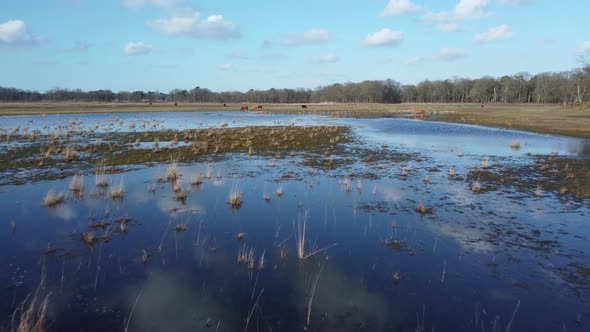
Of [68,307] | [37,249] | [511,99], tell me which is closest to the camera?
[68,307]

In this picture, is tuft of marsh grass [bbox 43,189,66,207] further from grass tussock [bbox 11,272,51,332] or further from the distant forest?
the distant forest

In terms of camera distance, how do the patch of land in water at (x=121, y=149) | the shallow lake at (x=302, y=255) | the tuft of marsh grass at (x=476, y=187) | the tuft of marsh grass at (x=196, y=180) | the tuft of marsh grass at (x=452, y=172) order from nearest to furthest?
1. the shallow lake at (x=302, y=255)
2. the tuft of marsh grass at (x=476, y=187)
3. the tuft of marsh grass at (x=196, y=180)
4. the tuft of marsh grass at (x=452, y=172)
5. the patch of land in water at (x=121, y=149)

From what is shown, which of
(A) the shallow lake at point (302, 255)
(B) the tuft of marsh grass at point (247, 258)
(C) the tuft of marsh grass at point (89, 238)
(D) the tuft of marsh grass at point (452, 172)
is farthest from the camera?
(D) the tuft of marsh grass at point (452, 172)

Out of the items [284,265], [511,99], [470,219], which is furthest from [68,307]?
[511,99]

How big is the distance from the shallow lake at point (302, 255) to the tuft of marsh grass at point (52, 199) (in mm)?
279

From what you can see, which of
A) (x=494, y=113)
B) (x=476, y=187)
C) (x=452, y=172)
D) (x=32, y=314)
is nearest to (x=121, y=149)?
(x=32, y=314)

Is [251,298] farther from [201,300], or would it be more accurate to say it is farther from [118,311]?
[118,311]

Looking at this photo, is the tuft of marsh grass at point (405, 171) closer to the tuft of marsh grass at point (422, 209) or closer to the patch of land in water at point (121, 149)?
the tuft of marsh grass at point (422, 209)

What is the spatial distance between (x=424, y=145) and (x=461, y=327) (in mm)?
26677

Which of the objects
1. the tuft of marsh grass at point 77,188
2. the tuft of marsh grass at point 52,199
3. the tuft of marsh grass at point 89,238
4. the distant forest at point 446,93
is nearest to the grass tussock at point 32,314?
the tuft of marsh grass at point 89,238

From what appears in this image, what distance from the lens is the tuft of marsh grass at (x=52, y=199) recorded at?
43.1 ft

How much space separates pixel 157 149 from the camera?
26.2 m

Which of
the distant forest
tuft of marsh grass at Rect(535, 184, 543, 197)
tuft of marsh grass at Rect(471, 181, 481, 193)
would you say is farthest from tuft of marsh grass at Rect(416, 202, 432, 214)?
the distant forest

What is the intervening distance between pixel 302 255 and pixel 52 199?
10.6 meters
